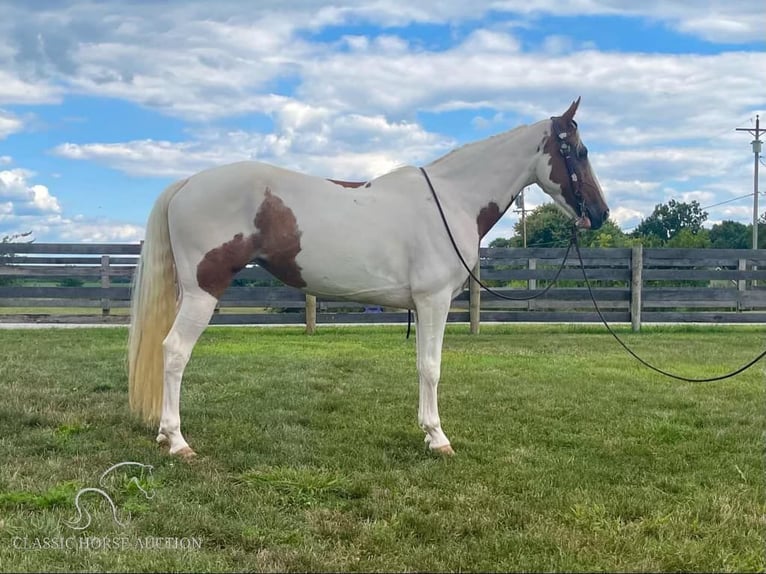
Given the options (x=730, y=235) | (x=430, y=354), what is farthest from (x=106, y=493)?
(x=730, y=235)

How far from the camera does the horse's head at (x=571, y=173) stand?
169 inches

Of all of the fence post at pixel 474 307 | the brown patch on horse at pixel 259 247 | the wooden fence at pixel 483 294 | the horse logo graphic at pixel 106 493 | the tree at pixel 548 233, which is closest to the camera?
the horse logo graphic at pixel 106 493

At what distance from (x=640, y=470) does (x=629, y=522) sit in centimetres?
86

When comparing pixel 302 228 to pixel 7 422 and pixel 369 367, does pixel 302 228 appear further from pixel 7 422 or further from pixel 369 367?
pixel 369 367

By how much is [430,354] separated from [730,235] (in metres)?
51.6

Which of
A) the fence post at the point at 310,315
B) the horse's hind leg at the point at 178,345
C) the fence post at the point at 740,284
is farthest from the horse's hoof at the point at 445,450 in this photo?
the fence post at the point at 740,284

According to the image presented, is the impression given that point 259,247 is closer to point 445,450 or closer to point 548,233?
point 445,450

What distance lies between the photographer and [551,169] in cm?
435

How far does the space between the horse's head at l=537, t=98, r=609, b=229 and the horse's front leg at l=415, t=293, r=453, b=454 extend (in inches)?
43.9

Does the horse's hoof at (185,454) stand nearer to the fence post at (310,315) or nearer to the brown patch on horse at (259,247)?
the brown patch on horse at (259,247)

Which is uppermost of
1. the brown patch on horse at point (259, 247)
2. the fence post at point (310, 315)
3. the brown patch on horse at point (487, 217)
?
the brown patch on horse at point (487, 217)

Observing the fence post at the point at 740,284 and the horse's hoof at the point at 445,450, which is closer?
the horse's hoof at the point at 445,450

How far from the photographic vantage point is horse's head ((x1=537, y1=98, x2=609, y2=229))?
14.1 feet

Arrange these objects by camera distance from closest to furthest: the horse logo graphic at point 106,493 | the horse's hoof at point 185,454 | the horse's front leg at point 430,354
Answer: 1. the horse logo graphic at point 106,493
2. the horse's hoof at point 185,454
3. the horse's front leg at point 430,354
